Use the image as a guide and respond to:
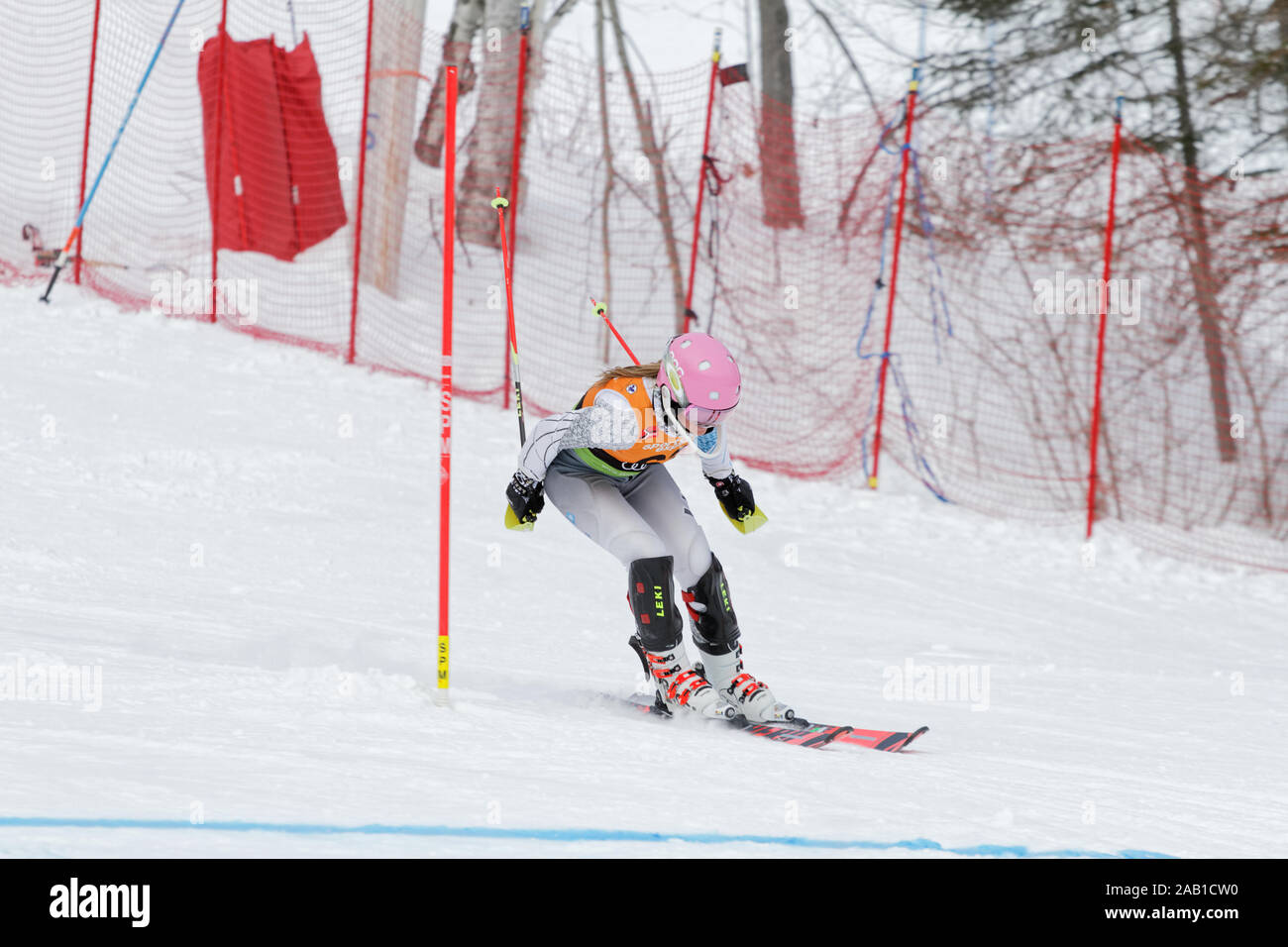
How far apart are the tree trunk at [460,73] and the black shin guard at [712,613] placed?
28.3 feet

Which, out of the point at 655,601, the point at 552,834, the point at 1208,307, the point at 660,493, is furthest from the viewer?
the point at 1208,307

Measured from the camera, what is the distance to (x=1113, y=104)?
497 inches

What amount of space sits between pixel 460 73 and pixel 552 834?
11.5 meters

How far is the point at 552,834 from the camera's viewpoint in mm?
3049

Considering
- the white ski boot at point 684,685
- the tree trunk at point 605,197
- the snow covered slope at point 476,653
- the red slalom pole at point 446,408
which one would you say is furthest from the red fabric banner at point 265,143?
the white ski boot at point 684,685

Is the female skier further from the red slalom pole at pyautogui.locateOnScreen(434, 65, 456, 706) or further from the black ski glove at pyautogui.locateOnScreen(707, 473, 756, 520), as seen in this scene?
the red slalom pole at pyautogui.locateOnScreen(434, 65, 456, 706)

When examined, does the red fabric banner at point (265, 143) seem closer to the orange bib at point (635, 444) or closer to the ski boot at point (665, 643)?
the orange bib at point (635, 444)

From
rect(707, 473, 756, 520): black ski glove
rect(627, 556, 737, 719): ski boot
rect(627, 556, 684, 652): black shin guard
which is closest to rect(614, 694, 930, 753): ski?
rect(627, 556, 737, 719): ski boot

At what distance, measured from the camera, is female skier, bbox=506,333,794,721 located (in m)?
4.43

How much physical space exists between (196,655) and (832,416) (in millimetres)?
6958

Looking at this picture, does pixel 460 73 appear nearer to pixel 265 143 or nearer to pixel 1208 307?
pixel 265 143

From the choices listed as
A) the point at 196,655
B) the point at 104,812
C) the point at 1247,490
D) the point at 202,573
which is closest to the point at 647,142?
the point at 1247,490

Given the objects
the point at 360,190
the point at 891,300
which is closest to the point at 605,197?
the point at 360,190

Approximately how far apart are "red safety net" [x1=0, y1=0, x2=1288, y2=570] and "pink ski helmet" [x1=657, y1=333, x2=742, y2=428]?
5.48m
